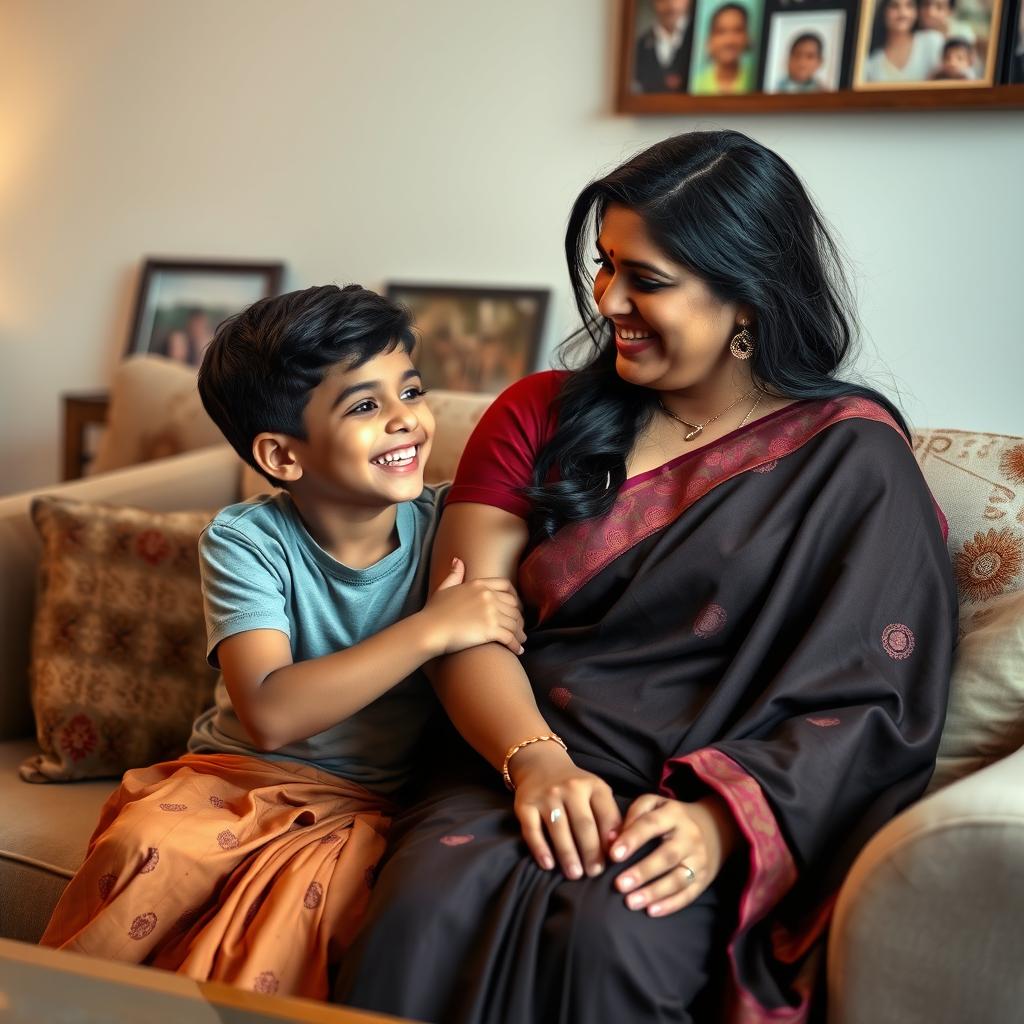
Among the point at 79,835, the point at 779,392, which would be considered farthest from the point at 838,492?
the point at 79,835

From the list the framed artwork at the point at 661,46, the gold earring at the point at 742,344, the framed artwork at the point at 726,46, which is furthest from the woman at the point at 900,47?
the gold earring at the point at 742,344

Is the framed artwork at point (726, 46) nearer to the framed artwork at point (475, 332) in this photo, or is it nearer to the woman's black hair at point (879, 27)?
the woman's black hair at point (879, 27)

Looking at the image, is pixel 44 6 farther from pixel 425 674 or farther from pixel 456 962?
pixel 456 962

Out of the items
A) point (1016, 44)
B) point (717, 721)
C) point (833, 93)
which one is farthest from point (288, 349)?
point (1016, 44)

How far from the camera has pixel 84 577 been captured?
185 cm

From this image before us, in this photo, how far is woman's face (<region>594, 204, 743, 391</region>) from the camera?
1.43 m

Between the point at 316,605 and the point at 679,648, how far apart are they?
469mm

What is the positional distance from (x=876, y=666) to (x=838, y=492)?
0.21 metres

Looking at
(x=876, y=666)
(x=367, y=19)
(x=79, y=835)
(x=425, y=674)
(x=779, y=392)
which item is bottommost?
(x=79, y=835)

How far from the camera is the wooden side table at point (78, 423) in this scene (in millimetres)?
3375

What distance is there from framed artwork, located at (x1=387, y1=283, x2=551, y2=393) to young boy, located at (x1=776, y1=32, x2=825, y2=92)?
0.77 meters

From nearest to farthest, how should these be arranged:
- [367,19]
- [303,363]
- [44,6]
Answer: [303,363] < [367,19] < [44,6]

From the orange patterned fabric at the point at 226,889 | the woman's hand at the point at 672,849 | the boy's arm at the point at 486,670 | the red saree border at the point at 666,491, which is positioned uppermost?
the red saree border at the point at 666,491

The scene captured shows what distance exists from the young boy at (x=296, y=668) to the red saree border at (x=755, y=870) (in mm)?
342
